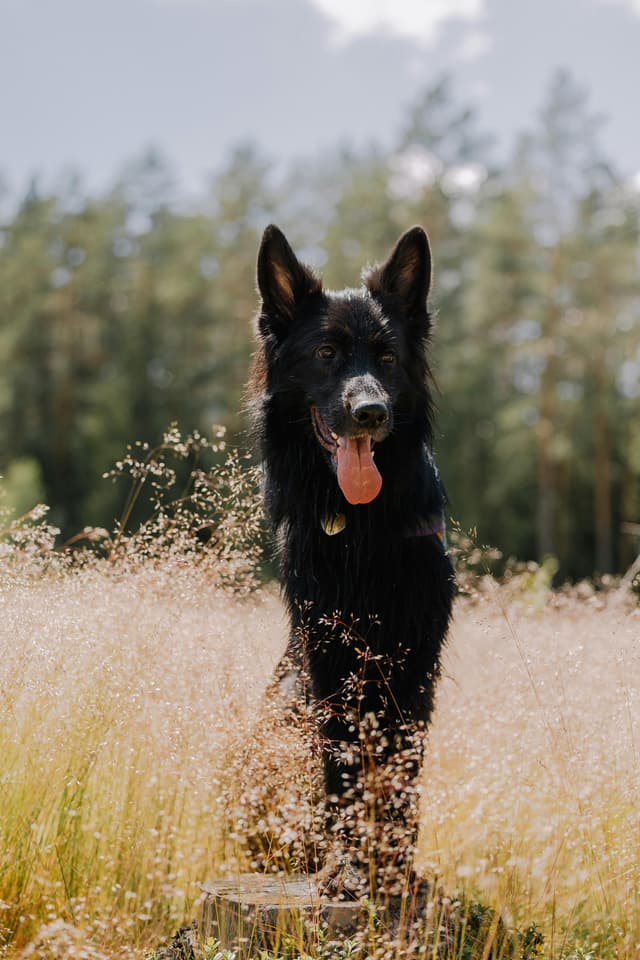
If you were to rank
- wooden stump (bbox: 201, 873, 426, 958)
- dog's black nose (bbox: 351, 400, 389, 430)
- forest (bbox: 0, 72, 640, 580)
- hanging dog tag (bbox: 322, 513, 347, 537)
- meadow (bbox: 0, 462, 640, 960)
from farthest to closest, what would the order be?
forest (bbox: 0, 72, 640, 580)
hanging dog tag (bbox: 322, 513, 347, 537)
dog's black nose (bbox: 351, 400, 389, 430)
meadow (bbox: 0, 462, 640, 960)
wooden stump (bbox: 201, 873, 426, 958)

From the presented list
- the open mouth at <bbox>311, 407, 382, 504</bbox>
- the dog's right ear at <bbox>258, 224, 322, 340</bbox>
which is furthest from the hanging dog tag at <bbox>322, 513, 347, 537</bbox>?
the dog's right ear at <bbox>258, 224, 322, 340</bbox>

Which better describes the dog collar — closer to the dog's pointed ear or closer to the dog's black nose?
the dog's black nose

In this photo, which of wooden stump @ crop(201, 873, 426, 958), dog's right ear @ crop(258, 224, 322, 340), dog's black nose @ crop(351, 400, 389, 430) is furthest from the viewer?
dog's right ear @ crop(258, 224, 322, 340)

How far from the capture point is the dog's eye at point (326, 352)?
→ 3209mm

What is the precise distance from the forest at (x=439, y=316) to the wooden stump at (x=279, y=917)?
60.7 ft

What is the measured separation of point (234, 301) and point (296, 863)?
21241 mm

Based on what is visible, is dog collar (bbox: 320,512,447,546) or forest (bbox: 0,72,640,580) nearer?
dog collar (bbox: 320,512,447,546)

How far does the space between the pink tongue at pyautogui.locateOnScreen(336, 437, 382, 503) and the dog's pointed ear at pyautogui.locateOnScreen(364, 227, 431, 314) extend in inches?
31.1

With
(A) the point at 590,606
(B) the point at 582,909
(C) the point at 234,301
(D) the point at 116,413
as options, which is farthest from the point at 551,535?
(B) the point at 582,909

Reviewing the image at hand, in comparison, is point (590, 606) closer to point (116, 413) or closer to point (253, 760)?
point (253, 760)

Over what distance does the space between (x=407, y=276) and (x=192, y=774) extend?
7.03 feet

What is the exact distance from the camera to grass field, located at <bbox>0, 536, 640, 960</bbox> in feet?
8.73

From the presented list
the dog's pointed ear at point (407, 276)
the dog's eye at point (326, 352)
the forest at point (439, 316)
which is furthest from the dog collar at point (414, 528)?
the forest at point (439, 316)

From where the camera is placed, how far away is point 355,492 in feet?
9.93
